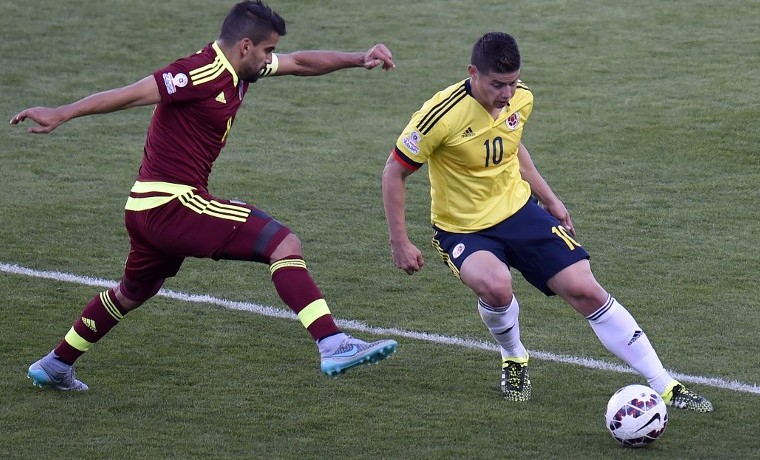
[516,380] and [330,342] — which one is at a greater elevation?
[330,342]

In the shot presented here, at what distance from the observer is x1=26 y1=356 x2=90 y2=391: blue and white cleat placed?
6.67 meters

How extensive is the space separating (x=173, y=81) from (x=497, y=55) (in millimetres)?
1596

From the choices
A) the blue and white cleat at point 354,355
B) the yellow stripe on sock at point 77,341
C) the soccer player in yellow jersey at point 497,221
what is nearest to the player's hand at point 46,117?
the yellow stripe on sock at point 77,341

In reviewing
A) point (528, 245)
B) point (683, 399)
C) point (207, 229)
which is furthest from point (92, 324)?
point (683, 399)

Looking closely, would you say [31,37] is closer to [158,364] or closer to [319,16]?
[319,16]

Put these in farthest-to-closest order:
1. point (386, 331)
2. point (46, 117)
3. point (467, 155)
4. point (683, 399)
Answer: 1. point (386, 331)
2. point (467, 155)
3. point (683, 399)
4. point (46, 117)

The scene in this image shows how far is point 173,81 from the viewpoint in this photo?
598 cm

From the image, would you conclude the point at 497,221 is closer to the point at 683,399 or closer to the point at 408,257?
the point at 408,257

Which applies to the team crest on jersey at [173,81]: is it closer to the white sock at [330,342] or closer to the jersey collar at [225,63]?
the jersey collar at [225,63]

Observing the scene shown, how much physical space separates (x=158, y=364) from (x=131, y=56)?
8010 millimetres

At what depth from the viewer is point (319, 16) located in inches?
613

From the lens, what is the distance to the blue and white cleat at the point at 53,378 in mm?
6668

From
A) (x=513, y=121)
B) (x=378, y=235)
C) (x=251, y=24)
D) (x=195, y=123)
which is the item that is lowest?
(x=378, y=235)

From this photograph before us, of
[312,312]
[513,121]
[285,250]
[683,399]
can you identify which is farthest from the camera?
[513,121]
